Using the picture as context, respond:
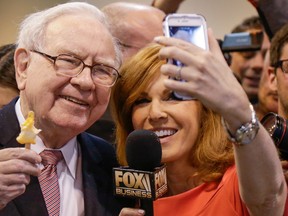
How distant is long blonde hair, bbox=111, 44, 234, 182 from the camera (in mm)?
1478

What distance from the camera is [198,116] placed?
1.53 meters

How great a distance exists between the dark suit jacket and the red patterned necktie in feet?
0.07

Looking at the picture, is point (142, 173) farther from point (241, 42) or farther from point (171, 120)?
point (241, 42)

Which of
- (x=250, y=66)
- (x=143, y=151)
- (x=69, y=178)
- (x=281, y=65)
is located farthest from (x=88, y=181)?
(x=250, y=66)

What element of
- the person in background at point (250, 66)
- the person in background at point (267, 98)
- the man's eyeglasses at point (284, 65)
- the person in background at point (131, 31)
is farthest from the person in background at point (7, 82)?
the person in background at point (250, 66)

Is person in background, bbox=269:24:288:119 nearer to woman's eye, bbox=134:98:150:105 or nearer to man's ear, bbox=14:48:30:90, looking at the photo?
woman's eye, bbox=134:98:150:105

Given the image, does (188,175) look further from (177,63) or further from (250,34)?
(250,34)

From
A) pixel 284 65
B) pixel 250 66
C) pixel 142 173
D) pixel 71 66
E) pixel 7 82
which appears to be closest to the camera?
pixel 142 173

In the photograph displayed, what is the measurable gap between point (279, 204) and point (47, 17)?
2.76ft

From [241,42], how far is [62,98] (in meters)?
1.72

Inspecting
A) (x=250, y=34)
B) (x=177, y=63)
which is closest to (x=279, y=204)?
(x=177, y=63)

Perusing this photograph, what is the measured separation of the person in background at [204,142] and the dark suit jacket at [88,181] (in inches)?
2.8

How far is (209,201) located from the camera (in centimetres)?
139

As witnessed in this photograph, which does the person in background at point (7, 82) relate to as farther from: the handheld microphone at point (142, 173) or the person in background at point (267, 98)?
the person in background at point (267, 98)
